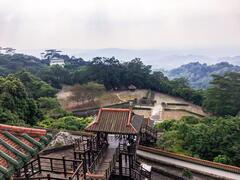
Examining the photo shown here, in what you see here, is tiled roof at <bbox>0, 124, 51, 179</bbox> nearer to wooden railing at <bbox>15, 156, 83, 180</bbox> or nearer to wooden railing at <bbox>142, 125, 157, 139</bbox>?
wooden railing at <bbox>15, 156, 83, 180</bbox>

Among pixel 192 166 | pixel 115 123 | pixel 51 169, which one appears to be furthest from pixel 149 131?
pixel 51 169

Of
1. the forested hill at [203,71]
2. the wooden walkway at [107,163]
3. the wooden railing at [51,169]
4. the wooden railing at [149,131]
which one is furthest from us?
the forested hill at [203,71]

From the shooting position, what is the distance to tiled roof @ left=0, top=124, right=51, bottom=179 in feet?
15.4

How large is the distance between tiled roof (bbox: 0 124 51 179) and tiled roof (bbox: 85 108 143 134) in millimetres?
8256

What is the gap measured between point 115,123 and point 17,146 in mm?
9178

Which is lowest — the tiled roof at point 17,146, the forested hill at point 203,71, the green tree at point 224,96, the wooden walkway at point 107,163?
the forested hill at point 203,71

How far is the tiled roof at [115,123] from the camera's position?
45.6 ft

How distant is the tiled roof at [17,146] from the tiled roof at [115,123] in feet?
27.1

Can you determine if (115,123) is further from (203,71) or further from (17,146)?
(203,71)

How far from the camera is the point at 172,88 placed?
52.2 m

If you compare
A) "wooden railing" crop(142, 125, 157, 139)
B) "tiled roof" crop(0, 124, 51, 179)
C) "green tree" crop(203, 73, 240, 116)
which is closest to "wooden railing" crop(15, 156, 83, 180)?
"tiled roof" crop(0, 124, 51, 179)

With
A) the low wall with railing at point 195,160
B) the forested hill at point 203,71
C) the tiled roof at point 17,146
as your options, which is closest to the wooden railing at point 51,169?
the tiled roof at point 17,146

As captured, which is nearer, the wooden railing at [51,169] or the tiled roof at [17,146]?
the tiled roof at [17,146]

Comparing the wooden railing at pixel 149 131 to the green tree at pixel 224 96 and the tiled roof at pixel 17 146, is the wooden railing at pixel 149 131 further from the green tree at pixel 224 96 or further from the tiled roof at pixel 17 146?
the green tree at pixel 224 96
